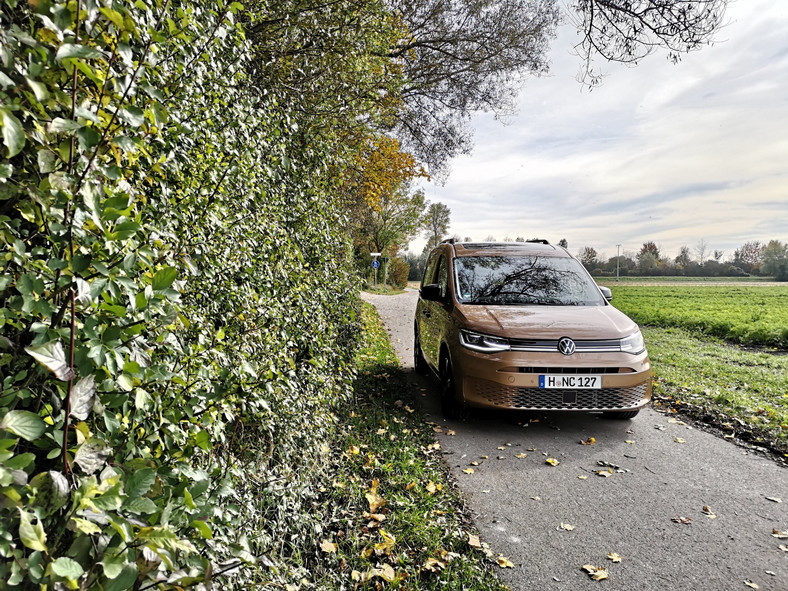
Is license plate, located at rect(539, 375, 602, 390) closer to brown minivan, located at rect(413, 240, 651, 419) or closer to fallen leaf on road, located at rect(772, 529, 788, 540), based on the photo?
brown minivan, located at rect(413, 240, 651, 419)

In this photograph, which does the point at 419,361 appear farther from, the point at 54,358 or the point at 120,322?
the point at 54,358

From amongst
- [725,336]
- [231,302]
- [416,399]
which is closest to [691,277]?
[725,336]

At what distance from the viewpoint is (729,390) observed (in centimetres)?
680

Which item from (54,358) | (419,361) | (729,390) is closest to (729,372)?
(729,390)

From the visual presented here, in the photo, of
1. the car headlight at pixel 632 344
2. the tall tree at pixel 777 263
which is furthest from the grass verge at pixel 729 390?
the tall tree at pixel 777 263

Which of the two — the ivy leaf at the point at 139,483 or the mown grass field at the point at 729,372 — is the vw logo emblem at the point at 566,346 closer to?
the mown grass field at the point at 729,372

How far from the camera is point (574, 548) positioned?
10.2ft

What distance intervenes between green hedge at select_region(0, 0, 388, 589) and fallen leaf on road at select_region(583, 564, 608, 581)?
1777 millimetres

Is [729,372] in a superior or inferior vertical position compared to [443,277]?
inferior

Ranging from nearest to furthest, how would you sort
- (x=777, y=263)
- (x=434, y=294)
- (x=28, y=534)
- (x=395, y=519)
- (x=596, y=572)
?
→ (x=28, y=534) → (x=596, y=572) → (x=395, y=519) → (x=434, y=294) → (x=777, y=263)

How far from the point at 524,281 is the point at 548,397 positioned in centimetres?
174

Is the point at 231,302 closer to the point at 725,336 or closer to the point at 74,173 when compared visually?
the point at 74,173

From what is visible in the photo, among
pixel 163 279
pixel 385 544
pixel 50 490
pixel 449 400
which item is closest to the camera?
pixel 50 490

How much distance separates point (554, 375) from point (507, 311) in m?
0.94
